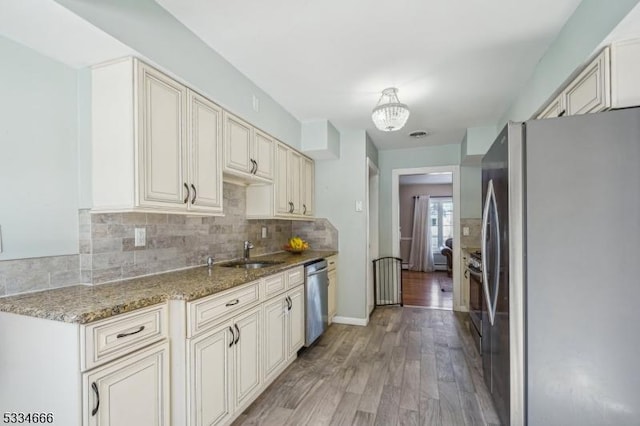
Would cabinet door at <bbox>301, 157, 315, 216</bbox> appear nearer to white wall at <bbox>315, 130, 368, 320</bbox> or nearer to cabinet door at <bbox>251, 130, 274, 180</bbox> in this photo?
white wall at <bbox>315, 130, 368, 320</bbox>

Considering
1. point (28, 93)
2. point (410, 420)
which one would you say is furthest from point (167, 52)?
point (410, 420)

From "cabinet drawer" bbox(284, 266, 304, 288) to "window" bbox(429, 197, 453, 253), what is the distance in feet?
20.9

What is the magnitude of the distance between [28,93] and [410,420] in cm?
281

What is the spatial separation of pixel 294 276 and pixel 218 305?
1053 mm

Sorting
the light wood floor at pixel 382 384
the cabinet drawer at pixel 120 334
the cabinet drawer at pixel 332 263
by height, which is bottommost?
the light wood floor at pixel 382 384

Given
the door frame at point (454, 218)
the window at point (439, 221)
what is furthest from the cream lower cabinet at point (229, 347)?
the window at point (439, 221)

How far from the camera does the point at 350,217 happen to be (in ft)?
13.0

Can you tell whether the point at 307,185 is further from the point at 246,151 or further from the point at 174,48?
the point at 174,48

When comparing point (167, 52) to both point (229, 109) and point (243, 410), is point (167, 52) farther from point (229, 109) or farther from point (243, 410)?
point (243, 410)

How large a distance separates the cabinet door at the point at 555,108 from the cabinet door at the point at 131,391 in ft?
8.78

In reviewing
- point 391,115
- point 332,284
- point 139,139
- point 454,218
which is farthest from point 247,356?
point 454,218

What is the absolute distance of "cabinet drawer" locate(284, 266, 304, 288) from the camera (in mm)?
2691

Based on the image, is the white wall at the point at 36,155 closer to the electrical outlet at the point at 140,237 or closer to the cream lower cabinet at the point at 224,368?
the electrical outlet at the point at 140,237

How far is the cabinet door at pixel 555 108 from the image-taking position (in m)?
2.02
